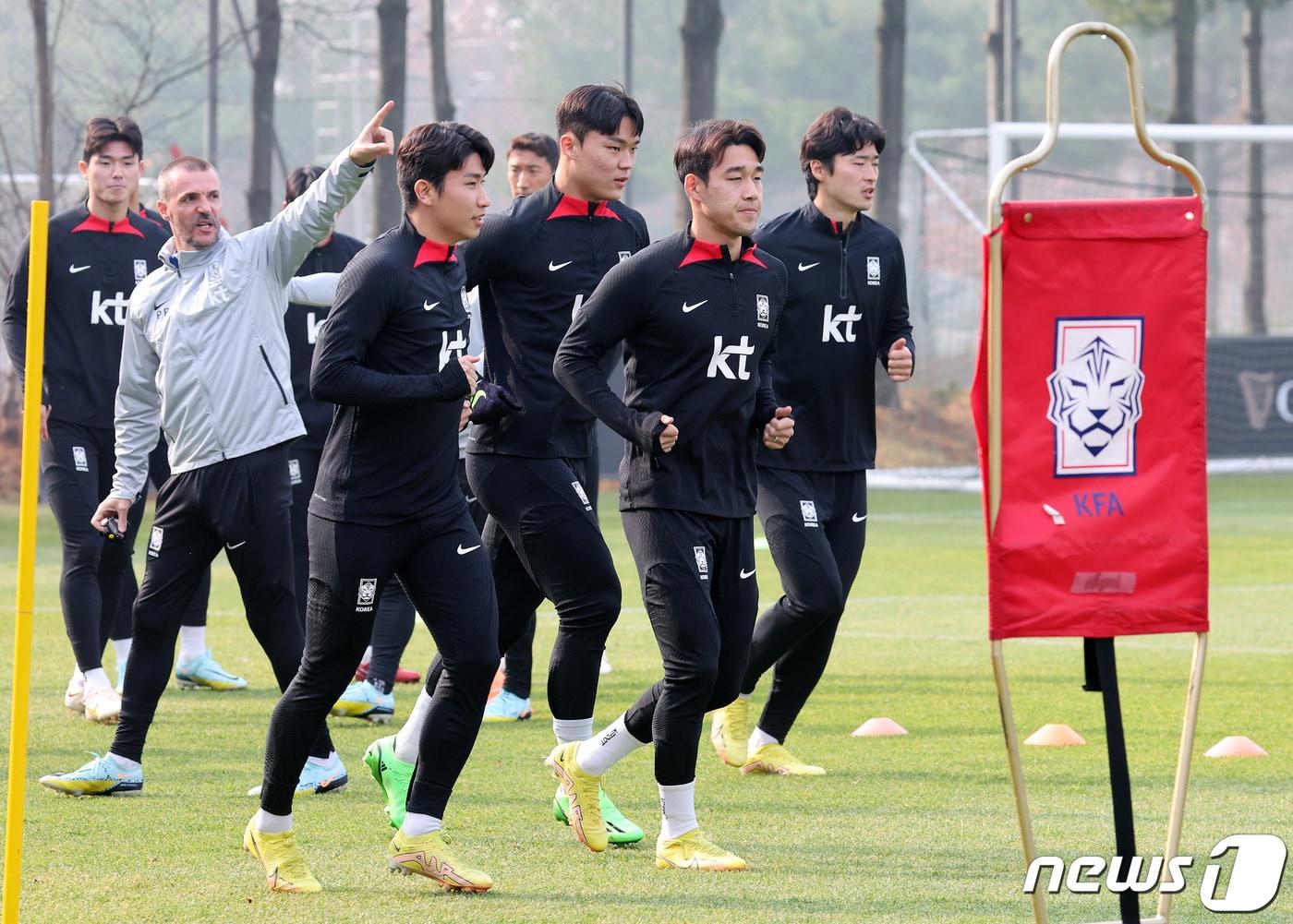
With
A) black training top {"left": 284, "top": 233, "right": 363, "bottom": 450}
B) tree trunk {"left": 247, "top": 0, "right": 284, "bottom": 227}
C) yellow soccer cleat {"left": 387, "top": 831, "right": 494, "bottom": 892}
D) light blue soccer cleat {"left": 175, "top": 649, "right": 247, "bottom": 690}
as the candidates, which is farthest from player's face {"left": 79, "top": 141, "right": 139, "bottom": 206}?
tree trunk {"left": 247, "top": 0, "right": 284, "bottom": 227}

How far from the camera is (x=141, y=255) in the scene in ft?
29.8

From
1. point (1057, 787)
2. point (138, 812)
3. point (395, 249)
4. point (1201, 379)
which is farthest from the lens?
point (1057, 787)

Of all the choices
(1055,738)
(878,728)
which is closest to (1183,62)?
(878,728)

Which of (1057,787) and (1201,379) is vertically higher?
(1201,379)

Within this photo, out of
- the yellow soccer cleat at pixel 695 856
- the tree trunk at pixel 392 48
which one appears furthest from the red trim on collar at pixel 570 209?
the tree trunk at pixel 392 48

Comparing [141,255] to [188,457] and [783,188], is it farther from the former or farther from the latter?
[783,188]

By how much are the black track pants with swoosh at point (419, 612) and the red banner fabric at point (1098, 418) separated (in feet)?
5.88

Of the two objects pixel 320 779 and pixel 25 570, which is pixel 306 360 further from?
pixel 25 570

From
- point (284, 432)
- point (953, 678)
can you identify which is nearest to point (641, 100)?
point (953, 678)

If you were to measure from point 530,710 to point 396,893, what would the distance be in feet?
10.8

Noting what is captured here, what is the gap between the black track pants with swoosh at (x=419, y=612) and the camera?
566 cm

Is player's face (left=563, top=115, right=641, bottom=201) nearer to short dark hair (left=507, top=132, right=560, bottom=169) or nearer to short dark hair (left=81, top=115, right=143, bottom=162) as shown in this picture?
short dark hair (left=507, top=132, right=560, bottom=169)

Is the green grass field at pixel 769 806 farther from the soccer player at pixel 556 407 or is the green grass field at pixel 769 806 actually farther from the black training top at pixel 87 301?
the black training top at pixel 87 301

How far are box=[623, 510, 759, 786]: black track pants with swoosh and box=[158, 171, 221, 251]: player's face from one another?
1.88 metres
